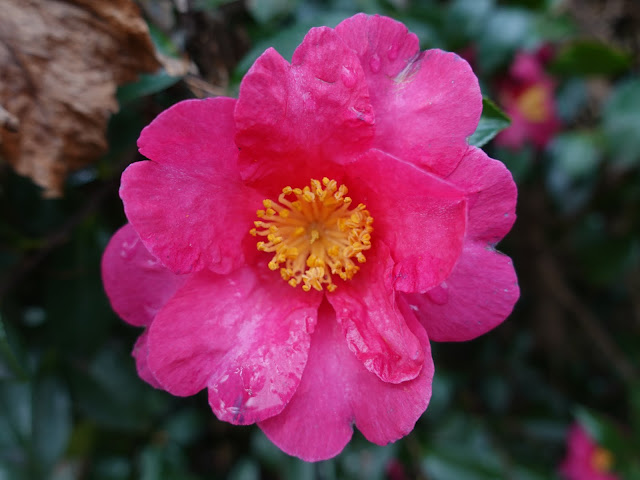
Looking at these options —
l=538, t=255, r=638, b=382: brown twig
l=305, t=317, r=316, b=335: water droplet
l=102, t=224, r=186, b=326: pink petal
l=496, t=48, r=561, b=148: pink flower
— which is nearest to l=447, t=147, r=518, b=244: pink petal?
l=305, t=317, r=316, b=335: water droplet

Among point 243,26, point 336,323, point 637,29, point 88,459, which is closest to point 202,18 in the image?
point 243,26

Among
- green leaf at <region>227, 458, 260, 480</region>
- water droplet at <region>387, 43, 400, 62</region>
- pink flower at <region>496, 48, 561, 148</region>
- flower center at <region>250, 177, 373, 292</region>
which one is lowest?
green leaf at <region>227, 458, 260, 480</region>

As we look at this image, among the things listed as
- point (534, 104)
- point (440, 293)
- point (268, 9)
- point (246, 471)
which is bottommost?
point (246, 471)

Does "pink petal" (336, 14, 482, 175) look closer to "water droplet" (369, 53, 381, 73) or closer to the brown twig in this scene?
"water droplet" (369, 53, 381, 73)

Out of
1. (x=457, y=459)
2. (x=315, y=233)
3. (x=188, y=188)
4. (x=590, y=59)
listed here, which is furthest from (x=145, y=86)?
(x=590, y=59)

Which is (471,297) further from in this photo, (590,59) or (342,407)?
(590,59)

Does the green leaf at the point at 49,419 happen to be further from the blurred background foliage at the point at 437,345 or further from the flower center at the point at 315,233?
the flower center at the point at 315,233
